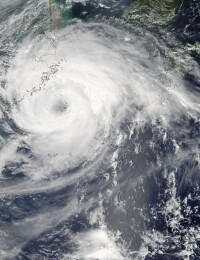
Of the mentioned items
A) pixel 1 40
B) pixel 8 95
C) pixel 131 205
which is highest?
pixel 1 40

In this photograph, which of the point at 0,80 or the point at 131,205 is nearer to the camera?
the point at 131,205

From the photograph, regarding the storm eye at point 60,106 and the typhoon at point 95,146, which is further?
the storm eye at point 60,106

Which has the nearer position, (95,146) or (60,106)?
(95,146)

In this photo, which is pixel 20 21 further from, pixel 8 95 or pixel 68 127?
pixel 68 127

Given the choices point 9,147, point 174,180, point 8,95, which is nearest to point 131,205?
point 174,180

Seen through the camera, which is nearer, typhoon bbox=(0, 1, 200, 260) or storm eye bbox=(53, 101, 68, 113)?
typhoon bbox=(0, 1, 200, 260)

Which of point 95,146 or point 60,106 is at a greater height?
point 60,106

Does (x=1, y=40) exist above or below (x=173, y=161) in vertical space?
above
